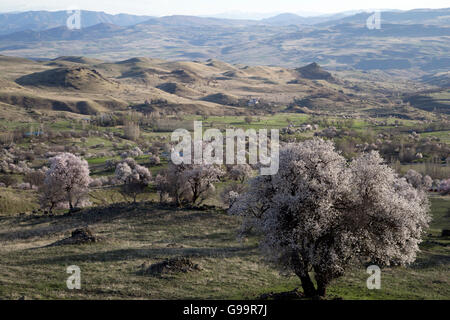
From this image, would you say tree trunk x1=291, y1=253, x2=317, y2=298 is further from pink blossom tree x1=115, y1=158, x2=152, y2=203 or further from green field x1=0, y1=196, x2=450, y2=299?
pink blossom tree x1=115, y1=158, x2=152, y2=203

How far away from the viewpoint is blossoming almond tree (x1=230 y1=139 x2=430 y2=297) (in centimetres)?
2747

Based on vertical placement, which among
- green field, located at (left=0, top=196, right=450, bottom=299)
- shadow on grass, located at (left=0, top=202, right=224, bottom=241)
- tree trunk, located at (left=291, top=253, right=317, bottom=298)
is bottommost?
shadow on grass, located at (left=0, top=202, right=224, bottom=241)

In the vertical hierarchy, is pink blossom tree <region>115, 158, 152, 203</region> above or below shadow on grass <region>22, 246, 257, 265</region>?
below

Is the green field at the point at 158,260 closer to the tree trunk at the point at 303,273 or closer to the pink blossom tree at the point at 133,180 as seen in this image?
the tree trunk at the point at 303,273

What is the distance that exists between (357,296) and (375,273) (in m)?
6.74

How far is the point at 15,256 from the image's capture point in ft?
133

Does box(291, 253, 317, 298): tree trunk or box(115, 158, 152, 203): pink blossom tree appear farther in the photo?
box(115, 158, 152, 203): pink blossom tree

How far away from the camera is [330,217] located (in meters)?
27.5

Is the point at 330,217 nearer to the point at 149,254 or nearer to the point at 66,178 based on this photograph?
the point at 149,254

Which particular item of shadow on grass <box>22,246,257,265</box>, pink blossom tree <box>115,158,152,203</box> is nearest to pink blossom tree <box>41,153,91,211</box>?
pink blossom tree <box>115,158,152,203</box>

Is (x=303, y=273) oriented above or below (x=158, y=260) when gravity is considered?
above

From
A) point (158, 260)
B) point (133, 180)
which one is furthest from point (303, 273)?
point (133, 180)

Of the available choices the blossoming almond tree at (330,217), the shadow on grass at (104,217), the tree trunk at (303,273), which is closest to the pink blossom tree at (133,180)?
the shadow on grass at (104,217)
